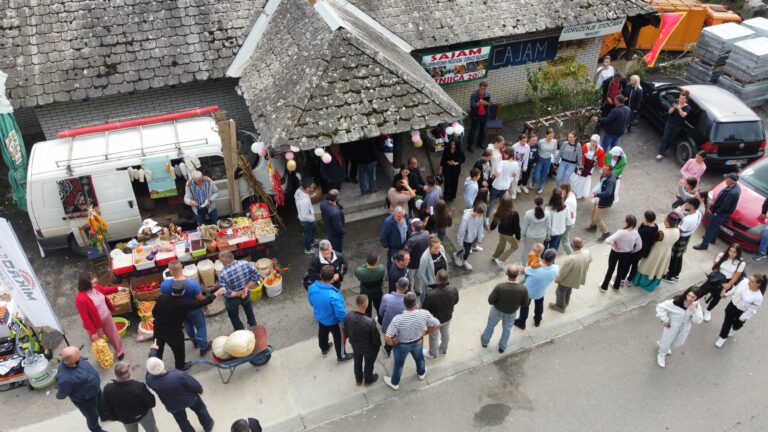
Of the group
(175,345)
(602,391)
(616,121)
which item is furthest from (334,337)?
(616,121)

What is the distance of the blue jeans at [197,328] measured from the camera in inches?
348

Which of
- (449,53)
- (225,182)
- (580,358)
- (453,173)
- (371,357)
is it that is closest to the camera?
(371,357)

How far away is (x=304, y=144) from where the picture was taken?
32.7ft

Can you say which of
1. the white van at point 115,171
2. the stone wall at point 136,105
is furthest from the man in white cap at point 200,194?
the stone wall at point 136,105

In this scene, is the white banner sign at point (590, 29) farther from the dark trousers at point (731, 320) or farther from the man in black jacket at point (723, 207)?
the dark trousers at point (731, 320)

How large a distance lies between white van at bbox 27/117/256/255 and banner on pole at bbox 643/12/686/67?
44.3ft

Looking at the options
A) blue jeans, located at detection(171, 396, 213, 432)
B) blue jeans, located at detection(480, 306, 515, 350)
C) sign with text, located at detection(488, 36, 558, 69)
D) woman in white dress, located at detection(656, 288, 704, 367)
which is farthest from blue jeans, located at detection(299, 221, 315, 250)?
sign with text, located at detection(488, 36, 558, 69)

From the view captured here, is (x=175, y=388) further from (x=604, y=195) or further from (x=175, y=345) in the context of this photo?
(x=604, y=195)

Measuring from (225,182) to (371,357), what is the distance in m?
5.22

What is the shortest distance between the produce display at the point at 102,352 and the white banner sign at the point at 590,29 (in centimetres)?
1270

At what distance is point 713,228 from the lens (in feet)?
37.0

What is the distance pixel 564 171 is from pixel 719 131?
3.70 meters

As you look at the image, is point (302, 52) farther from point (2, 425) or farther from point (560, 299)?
point (2, 425)

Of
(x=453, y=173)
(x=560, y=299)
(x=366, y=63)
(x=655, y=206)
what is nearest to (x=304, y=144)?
(x=366, y=63)
